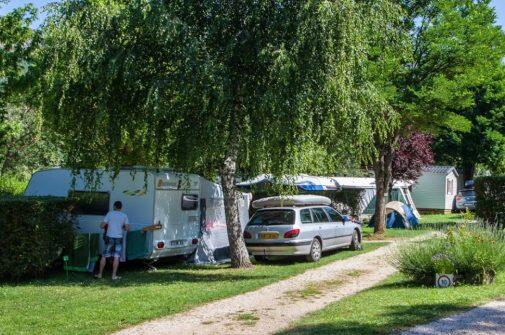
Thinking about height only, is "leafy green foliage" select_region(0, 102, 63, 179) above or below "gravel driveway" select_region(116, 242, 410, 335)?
above

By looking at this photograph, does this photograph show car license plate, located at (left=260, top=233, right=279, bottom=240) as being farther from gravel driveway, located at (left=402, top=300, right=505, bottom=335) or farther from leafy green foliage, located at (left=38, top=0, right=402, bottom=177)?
gravel driveway, located at (left=402, top=300, right=505, bottom=335)

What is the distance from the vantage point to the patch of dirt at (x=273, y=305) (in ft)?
26.9

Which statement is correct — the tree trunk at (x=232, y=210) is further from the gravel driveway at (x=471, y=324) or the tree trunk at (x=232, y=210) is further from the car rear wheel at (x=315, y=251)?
the gravel driveway at (x=471, y=324)

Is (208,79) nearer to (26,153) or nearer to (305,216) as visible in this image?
(305,216)

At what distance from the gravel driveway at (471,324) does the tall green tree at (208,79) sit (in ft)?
15.9

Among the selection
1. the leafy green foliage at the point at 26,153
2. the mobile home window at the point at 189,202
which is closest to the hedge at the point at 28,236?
the mobile home window at the point at 189,202

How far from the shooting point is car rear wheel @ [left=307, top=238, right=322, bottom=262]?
612 inches

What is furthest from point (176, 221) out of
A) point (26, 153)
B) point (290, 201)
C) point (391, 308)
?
point (26, 153)

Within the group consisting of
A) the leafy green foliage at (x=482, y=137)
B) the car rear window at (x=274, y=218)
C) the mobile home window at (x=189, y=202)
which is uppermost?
the leafy green foliage at (x=482, y=137)

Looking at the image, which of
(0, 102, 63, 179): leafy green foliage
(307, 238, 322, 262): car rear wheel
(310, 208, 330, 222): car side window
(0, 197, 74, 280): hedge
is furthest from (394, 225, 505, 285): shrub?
(0, 102, 63, 179): leafy green foliage

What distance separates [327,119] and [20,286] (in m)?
6.70

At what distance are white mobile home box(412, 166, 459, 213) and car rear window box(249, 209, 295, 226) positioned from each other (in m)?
27.8

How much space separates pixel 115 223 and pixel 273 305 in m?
4.57

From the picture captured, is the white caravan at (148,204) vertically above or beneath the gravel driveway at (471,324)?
above
